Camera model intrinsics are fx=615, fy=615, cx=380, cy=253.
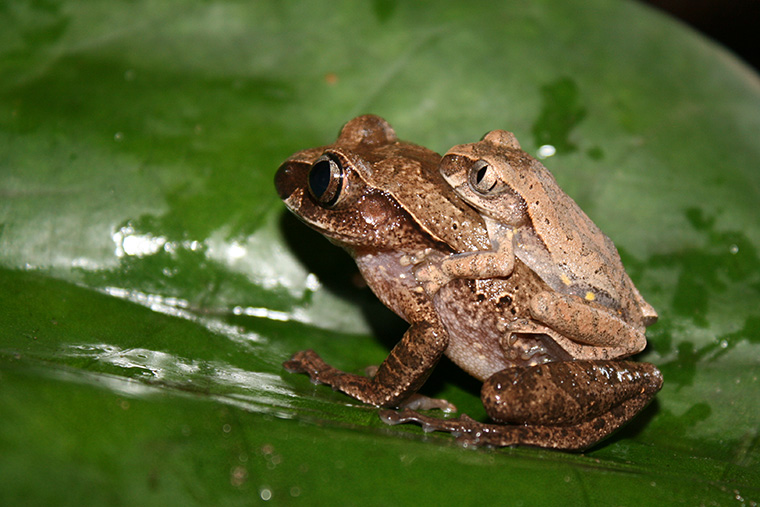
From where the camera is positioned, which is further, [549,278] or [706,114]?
[706,114]

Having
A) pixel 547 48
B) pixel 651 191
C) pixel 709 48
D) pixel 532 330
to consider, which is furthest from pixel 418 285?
pixel 709 48

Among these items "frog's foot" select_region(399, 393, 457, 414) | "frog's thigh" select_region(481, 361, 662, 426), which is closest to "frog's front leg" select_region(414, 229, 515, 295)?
"frog's thigh" select_region(481, 361, 662, 426)

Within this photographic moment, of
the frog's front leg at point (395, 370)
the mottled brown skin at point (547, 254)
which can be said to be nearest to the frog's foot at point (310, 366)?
the frog's front leg at point (395, 370)

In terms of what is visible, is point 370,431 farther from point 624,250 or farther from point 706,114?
point 706,114

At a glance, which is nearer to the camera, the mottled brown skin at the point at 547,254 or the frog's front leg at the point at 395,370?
the mottled brown skin at the point at 547,254

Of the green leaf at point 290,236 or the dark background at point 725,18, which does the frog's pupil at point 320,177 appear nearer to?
the green leaf at point 290,236

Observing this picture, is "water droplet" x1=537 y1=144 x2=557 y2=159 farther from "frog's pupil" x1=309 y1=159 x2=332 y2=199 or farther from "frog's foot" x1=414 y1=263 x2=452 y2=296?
"frog's pupil" x1=309 y1=159 x2=332 y2=199
